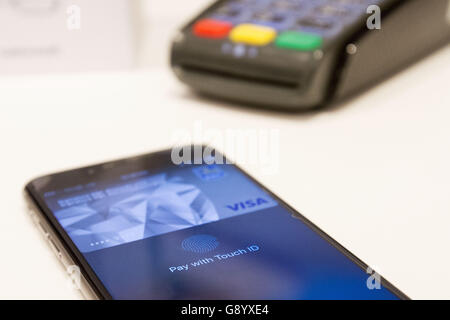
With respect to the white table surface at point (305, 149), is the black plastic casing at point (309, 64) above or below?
above

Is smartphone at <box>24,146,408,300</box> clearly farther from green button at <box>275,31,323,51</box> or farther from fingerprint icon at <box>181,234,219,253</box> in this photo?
green button at <box>275,31,323,51</box>

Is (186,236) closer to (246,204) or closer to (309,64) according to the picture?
(246,204)

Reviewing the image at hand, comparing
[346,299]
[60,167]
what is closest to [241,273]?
[346,299]

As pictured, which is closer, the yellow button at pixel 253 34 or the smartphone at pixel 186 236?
the smartphone at pixel 186 236

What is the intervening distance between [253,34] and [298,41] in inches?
1.5

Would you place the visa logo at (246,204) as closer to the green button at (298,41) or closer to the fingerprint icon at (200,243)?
the fingerprint icon at (200,243)

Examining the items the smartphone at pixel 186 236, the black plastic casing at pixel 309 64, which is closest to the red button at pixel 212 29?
the black plastic casing at pixel 309 64

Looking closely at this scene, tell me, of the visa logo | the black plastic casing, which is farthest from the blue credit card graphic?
the black plastic casing

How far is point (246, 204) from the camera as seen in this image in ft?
1.09

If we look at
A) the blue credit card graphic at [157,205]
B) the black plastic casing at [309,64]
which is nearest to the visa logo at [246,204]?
the blue credit card graphic at [157,205]

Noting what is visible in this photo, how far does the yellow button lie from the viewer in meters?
0.46

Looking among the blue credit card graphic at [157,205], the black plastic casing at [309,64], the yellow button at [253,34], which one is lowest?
the blue credit card graphic at [157,205]

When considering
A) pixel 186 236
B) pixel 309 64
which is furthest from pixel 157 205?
pixel 309 64

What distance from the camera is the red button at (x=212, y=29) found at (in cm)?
47
